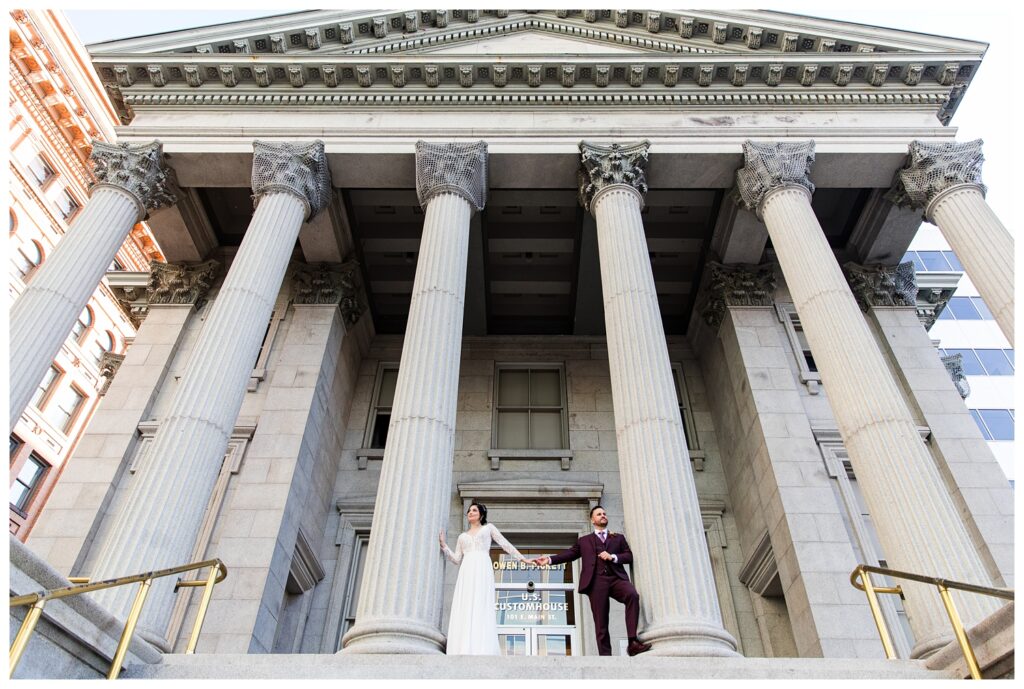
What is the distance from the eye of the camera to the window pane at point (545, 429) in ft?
64.6

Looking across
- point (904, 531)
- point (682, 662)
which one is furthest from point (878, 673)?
point (904, 531)

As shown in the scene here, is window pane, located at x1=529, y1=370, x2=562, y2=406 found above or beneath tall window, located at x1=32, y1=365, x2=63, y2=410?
beneath

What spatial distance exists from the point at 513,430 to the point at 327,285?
7001 mm

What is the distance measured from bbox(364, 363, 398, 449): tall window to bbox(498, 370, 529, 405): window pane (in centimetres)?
341

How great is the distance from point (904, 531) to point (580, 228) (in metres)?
11.9

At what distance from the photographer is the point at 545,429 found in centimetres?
2011

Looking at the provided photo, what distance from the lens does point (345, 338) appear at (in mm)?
19719

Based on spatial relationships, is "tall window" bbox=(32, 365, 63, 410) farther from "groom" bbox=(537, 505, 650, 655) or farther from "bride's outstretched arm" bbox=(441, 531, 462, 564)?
"groom" bbox=(537, 505, 650, 655)

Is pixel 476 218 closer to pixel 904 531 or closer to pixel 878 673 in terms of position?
pixel 904 531

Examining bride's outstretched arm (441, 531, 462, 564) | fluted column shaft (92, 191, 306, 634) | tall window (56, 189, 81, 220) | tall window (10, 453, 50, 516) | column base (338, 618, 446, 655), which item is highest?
tall window (56, 189, 81, 220)

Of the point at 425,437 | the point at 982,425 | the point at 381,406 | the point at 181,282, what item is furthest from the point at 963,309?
the point at 181,282

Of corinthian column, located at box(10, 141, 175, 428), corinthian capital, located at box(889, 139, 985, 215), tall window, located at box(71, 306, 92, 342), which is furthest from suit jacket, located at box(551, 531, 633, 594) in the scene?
tall window, located at box(71, 306, 92, 342)

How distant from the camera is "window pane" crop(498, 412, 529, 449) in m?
19.7

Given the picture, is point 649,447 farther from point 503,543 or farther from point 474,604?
point 474,604
